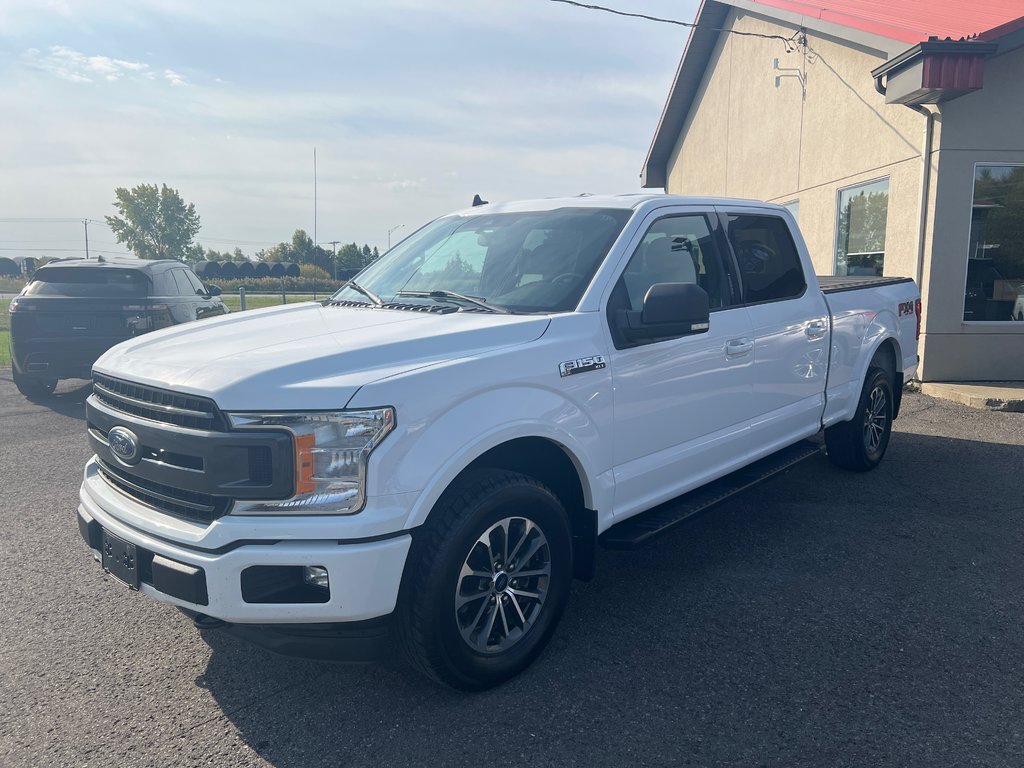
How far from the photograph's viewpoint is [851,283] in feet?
20.3

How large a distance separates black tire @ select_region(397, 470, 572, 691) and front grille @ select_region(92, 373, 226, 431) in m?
0.84

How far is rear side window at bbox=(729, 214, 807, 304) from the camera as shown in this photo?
15.6ft

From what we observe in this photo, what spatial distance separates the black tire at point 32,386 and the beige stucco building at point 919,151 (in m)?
10.3

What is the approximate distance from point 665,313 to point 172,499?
2.12 metres

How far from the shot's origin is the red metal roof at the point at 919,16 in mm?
9188

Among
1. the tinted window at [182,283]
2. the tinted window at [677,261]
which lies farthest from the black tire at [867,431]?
the tinted window at [182,283]

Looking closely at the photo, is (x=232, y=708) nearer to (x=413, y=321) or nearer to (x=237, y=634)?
(x=237, y=634)

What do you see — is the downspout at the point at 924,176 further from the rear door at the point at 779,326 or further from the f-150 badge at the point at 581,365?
the f-150 badge at the point at 581,365

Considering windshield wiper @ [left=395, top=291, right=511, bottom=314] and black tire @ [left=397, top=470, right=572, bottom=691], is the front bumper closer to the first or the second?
black tire @ [left=397, top=470, right=572, bottom=691]

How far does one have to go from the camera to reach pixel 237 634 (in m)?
2.86

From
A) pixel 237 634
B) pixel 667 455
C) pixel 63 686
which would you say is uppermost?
pixel 667 455

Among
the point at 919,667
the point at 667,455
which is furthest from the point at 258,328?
the point at 919,667

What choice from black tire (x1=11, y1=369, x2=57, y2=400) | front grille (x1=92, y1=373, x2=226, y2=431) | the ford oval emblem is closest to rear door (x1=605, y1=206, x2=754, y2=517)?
front grille (x1=92, y1=373, x2=226, y2=431)

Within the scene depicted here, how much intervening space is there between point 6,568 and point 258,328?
2284 millimetres
